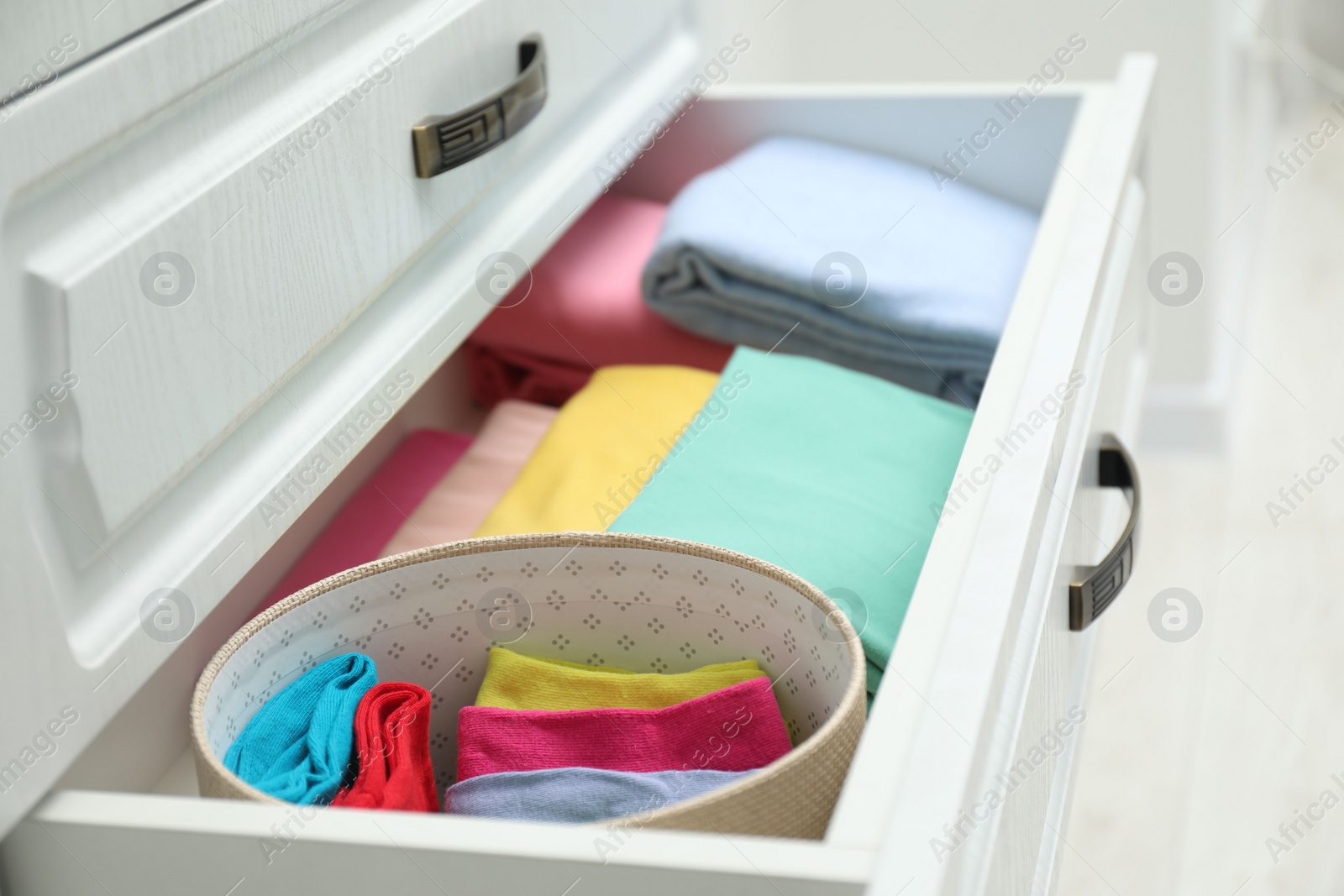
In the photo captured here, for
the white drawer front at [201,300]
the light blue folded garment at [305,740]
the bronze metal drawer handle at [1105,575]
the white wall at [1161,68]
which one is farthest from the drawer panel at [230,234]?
the white wall at [1161,68]

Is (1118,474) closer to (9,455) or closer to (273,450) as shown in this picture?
(273,450)

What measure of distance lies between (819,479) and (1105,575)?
0.48ft

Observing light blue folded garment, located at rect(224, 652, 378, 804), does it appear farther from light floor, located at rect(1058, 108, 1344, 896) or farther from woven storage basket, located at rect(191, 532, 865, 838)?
light floor, located at rect(1058, 108, 1344, 896)

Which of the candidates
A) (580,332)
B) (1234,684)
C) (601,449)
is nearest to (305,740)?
(601,449)

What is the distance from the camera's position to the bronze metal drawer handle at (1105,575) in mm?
Result: 585

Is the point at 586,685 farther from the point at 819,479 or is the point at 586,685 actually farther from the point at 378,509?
the point at 378,509

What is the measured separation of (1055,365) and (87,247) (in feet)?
1.26

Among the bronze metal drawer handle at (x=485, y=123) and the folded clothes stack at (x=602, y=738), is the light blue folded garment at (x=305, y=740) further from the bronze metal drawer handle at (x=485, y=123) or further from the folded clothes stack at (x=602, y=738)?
the bronze metal drawer handle at (x=485, y=123)

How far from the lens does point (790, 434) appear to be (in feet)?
2.20

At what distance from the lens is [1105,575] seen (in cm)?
60

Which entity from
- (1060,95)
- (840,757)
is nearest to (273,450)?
(840,757)

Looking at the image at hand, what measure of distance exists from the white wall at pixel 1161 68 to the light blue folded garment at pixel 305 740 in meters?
0.95

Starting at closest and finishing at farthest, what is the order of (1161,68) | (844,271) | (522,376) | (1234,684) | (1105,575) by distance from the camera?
(1105,575)
(844,271)
(522,376)
(1234,684)
(1161,68)

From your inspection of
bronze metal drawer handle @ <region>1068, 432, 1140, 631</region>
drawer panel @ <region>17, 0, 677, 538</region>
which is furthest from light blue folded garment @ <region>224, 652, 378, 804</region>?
bronze metal drawer handle @ <region>1068, 432, 1140, 631</region>
